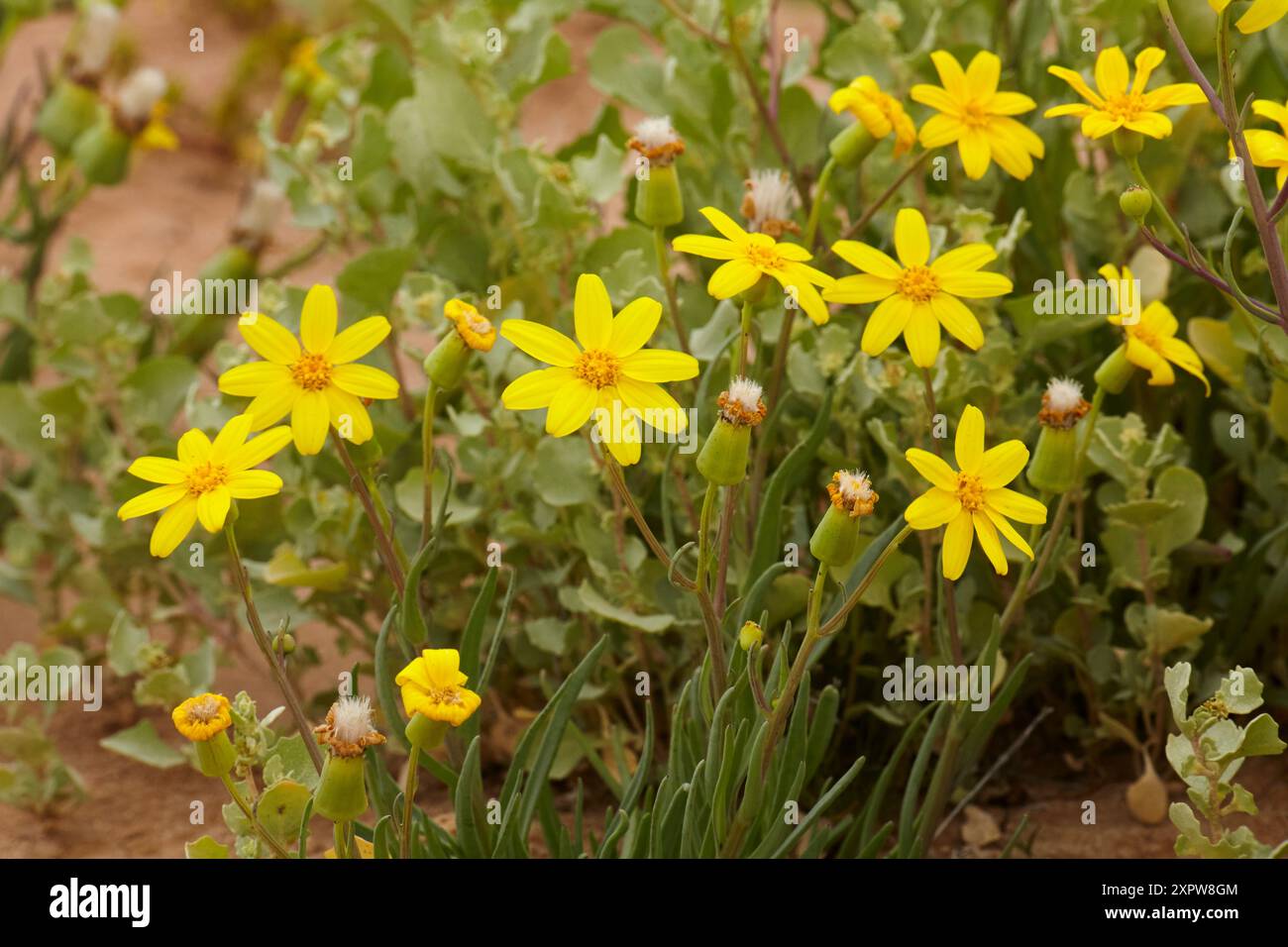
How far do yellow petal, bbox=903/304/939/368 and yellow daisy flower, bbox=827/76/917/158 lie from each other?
176 mm

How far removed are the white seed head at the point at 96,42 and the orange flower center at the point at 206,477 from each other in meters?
1.22

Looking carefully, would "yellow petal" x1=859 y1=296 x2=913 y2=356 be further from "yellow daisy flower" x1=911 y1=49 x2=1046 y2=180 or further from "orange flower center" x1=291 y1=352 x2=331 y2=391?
"orange flower center" x1=291 y1=352 x2=331 y2=391

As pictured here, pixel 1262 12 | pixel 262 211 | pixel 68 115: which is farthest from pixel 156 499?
pixel 68 115

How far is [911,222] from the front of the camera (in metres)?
0.92

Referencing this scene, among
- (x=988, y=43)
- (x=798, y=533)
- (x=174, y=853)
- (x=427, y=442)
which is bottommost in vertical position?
(x=174, y=853)

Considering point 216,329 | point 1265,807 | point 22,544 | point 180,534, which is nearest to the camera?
point 180,534

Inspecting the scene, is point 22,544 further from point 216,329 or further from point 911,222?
point 911,222

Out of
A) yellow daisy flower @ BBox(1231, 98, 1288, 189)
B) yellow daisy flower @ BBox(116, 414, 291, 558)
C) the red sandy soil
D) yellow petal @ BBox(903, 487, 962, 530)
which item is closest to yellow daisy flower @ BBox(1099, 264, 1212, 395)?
yellow daisy flower @ BBox(1231, 98, 1288, 189)

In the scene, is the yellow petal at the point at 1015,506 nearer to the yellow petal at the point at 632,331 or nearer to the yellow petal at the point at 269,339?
the yellow petal at the point at 632,331

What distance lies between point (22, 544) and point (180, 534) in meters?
0.85

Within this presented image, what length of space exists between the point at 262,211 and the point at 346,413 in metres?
0.92

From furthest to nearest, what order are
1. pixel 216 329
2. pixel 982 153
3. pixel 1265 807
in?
pixel 216 329 < pixel 1265 807 < pixel 982 153
